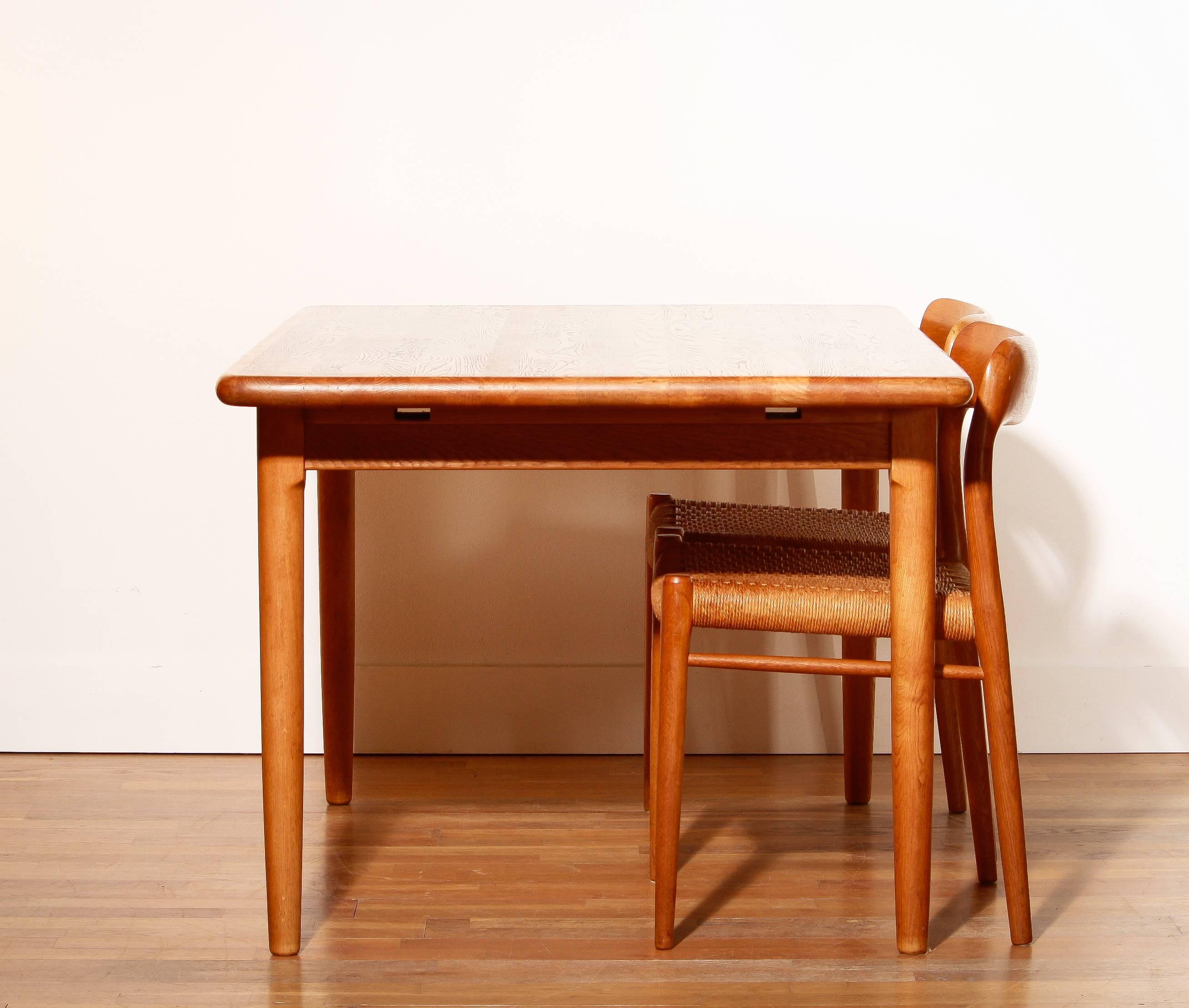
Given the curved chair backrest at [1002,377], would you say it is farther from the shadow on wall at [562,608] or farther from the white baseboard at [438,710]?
the white baseboard at [438,710]

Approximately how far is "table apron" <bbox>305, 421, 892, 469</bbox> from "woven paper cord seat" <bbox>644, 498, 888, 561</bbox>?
1.03ft

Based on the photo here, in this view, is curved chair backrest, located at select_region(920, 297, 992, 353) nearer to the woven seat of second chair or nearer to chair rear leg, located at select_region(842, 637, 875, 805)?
the woven seat of second chair

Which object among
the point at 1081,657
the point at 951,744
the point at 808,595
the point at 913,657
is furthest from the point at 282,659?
the point at 1081,657

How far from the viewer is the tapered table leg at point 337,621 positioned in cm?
215

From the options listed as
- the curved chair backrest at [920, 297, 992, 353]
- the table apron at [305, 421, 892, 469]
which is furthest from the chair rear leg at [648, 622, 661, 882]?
the curved chair backrest at [920, 297, 992, 353]

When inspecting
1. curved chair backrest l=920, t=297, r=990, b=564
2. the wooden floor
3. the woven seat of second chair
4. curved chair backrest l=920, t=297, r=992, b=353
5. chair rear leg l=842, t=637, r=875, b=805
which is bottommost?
the wooden floor

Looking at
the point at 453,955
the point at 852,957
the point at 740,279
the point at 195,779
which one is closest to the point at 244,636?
the point at 195,779

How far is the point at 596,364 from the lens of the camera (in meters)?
1.64

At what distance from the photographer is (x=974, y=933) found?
1.80 meters

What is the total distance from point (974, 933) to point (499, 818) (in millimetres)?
776

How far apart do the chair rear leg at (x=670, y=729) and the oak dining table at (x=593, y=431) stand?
18cm

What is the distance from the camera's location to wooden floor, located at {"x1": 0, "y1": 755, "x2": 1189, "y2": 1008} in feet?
5.47

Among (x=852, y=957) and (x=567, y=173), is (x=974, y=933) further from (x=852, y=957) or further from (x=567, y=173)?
(x=567, y=173)

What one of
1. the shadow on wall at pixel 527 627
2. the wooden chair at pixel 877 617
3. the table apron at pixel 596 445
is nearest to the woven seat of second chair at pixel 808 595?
the wooden chair at pixel 877 617
